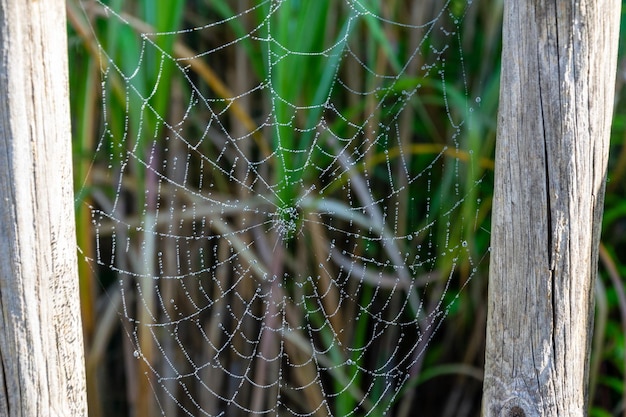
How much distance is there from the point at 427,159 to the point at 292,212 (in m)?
0.42

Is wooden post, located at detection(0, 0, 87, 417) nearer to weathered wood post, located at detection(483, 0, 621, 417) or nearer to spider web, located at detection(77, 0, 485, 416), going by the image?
weathered wood post, located at detection(483, 0, 621, 417)

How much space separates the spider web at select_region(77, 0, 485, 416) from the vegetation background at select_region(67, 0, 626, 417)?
0.05 feet

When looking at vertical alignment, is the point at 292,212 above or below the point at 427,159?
below

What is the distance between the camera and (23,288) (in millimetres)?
910

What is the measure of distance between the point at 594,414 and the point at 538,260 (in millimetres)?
1056

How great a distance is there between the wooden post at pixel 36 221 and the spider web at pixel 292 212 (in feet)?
2.30

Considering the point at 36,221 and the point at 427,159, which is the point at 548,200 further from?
the point at 427,159

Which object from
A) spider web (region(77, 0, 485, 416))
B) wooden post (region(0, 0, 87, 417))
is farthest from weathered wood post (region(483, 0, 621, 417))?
spider web (region(77, 0, 485, 416))

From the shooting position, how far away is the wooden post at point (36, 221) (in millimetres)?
860

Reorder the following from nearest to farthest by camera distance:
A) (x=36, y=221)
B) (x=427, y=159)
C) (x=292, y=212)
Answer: (x=36, y=221), (x=292, y=212), (x=427, y=159)

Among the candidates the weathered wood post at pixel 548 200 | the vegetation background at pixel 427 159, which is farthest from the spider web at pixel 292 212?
the weathered wood post at pixel 548 200

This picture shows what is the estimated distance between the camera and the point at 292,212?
5.50ft

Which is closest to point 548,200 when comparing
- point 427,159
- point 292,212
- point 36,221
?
point 36,221

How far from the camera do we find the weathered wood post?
36.9 inches
